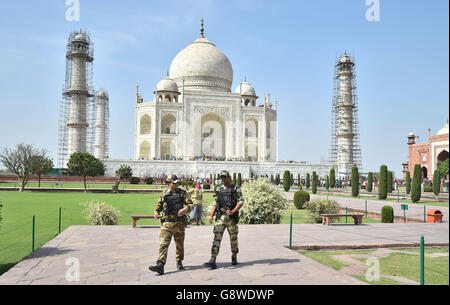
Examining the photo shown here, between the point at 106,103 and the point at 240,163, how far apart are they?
73.8ft

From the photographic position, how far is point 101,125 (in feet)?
156

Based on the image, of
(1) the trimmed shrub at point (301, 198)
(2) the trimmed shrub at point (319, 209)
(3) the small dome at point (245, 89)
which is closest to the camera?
(2) the trimmed shrub at point (319, 209)

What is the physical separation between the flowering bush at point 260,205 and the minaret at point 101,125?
4003 cm

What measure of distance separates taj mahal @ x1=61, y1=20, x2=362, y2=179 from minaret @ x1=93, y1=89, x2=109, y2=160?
0.30 metres

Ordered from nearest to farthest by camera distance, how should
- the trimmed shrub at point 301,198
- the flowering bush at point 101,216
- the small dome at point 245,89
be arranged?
the flowering bush at point 101,216, the trimmed shrub at point 301,198, the small dome at point 245,89

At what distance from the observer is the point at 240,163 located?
35125mm

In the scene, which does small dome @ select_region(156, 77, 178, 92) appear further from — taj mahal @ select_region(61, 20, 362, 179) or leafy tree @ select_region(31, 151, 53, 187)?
leafy tree @ select_region(31, 151, 53, 187)

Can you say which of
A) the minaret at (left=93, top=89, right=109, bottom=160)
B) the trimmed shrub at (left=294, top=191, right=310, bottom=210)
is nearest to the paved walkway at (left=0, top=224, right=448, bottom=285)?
the trimmed shrub at (left=294, top=191, right=310, bottom=210)

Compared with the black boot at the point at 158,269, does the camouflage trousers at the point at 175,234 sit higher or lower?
higher

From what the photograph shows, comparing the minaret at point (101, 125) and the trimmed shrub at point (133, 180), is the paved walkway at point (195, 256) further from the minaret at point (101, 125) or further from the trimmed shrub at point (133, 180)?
the minaret at point (101, 125)

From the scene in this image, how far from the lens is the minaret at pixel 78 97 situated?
36094 millimetres

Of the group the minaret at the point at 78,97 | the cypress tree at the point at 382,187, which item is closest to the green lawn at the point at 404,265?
the cypress tree at the point at 382,187

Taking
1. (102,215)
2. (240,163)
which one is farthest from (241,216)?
(240,163)
